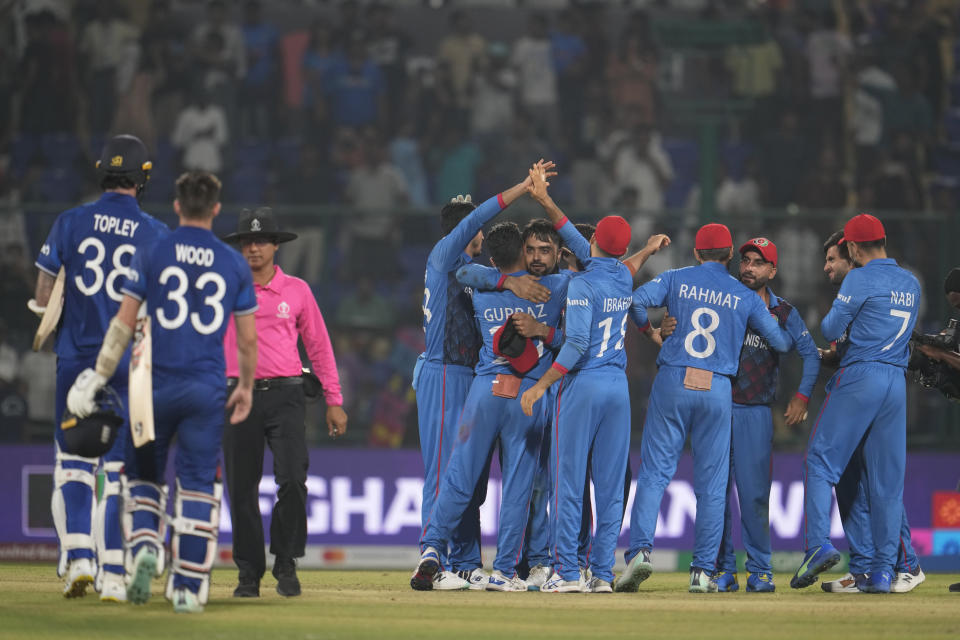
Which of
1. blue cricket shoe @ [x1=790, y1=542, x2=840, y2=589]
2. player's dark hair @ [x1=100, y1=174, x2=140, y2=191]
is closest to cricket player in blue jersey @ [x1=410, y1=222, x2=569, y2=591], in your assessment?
blue cricket shoe @ [x1=790, y1=542, x2=840, y2=589]

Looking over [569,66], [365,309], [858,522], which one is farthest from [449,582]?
[569,66]

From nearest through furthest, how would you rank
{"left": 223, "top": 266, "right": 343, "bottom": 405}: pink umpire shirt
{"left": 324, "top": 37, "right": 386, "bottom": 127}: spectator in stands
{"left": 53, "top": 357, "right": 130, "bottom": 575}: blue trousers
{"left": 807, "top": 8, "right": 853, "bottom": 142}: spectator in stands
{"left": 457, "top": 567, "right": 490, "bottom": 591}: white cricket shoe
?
{"left": 53, "top": 357, "right": 130, "bottom": 575}: blue trousers → {"left": 223, "top": 266, "right": 343, "bottom": 405}: pink umpire shirt → {"left": 457, "top": 567, "right": 490, "bottom": 591}: white cricket shoe → {"left": 324, "top": 37, "right": 386, "bottom": 127}: spectator in stands → {"left": 807, "top": 8, "right": 853, "bottom": 142}: spectator in stands

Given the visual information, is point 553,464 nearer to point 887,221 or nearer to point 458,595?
point 458,595

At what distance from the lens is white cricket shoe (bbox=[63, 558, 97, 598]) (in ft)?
26.1

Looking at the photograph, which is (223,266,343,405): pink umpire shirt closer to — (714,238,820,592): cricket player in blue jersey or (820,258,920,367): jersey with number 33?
(714,238,820,592): cricket player in blue jersey

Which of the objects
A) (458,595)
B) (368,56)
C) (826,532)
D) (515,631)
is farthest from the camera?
(368,56)

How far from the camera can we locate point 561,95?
19781mm

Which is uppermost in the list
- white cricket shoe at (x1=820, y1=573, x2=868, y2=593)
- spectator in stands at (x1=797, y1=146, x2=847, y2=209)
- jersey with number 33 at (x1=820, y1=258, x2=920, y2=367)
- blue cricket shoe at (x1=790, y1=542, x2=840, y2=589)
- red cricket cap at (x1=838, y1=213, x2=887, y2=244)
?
spectator in stands at (x1=797, y1=146, x2=847, y2=209)

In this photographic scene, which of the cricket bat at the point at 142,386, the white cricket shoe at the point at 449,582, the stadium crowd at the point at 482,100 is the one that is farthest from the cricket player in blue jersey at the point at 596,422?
the stadium crowd at the point at 482,100

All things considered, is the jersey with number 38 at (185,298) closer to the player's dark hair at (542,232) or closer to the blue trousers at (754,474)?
the player's dark hair at (542,232)

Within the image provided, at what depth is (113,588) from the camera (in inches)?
301

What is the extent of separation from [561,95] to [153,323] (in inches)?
525

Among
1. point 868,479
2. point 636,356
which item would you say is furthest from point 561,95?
point 868,479

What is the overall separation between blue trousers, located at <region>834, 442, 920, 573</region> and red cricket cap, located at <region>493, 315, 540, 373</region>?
2651 mm
